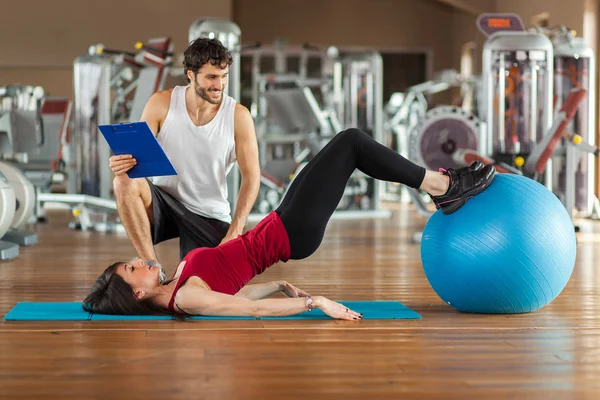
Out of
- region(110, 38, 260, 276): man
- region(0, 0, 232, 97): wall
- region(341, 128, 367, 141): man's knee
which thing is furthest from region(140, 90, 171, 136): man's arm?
region(0, 0, 232, 97): wall

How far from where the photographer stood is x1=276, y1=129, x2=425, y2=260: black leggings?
2.99 meters

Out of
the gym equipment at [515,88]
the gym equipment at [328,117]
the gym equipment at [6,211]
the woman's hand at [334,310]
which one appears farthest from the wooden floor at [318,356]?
the gym equipment at [328,117]

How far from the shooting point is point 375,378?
87.0 inches

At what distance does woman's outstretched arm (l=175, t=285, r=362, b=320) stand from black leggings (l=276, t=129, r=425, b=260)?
0.84ft

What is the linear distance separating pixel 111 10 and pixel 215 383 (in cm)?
1256

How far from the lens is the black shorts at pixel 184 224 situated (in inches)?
141

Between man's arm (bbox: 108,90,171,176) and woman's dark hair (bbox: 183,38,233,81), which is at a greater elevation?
woman's dark hair (bbox: 183,38,233,81)

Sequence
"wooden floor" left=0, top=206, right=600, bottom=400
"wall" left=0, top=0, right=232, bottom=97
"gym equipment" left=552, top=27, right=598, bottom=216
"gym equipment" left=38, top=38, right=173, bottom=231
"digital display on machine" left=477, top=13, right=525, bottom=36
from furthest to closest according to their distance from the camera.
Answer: "wall" left=0, top=0, right=232, bottom=97, "gym equipment" left=552, top=27, right=598, bottom=216, "gym equipment" left=38, top=38, right=173, bottom=231, "digital display on machine" left=477, top=13, right=525, bottom=36, "wooden floor" left=0, top=206, right=600, bottom=400

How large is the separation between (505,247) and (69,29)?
472 inches

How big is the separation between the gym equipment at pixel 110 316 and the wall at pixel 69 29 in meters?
11.0

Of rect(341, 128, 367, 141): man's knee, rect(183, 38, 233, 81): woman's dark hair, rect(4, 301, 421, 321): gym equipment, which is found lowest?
rect(4, 301, 421, 321): gym equipment

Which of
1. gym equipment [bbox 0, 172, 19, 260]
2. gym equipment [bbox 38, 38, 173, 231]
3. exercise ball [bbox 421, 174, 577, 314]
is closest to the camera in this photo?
exercise ball [bbox 421, 174, 577, 314]

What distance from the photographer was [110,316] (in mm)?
3055

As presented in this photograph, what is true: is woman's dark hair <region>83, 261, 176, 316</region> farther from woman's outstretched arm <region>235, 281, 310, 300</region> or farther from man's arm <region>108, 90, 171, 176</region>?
man's arm <region>108, 90, 171, 176</region>
